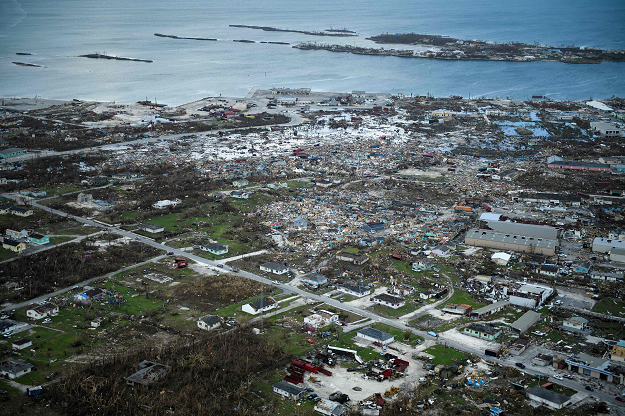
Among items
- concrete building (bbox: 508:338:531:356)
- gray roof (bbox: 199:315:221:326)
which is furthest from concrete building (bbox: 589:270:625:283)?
gray roof (bbox: 199:315:221:326)

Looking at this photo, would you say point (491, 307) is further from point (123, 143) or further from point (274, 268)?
point (123, 143)

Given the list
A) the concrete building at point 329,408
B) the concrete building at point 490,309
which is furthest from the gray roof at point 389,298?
the concrete building at point 329,408

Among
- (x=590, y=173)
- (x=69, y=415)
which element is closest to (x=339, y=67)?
(x=590, y=173)

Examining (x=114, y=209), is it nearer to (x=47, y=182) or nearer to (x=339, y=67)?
(x=47, y=182)

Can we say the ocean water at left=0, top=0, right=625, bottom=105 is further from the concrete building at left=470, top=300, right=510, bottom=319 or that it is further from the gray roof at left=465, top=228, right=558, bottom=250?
the concrete building at left=470, top=300, right=510, bottom=319

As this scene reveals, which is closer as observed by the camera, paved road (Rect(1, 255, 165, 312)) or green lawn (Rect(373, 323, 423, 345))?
green lawn (Rect(373, 323, 423, 345))

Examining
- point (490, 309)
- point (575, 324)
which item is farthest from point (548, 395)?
point (490, 309)
